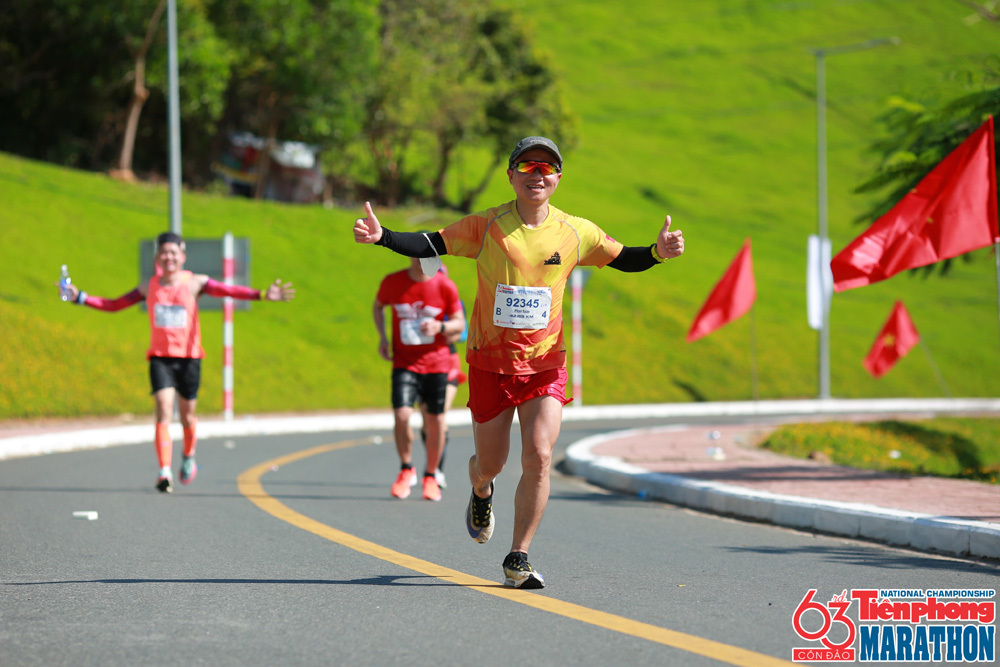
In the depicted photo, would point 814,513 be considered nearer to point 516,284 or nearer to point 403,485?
point 403,485

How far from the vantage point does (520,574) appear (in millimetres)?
5902

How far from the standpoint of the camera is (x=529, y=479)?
6.02 metres

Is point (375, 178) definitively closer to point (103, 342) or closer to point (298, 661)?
point (103, 342)

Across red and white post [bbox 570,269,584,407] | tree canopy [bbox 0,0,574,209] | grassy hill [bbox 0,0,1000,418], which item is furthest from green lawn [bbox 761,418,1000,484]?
tree canopy [bbox 0,0,574,209]

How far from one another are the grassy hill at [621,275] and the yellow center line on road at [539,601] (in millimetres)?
7923

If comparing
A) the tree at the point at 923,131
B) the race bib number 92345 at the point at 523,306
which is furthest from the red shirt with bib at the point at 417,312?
the tree at the point at 923,131

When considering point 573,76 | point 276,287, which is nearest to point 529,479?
point 276,287

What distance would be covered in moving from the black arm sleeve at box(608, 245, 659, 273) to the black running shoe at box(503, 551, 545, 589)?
1539mm

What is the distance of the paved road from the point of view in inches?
186

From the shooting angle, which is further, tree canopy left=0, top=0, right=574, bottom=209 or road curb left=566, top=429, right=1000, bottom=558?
tree canopy left=0, top=0, right=574, bottom=209

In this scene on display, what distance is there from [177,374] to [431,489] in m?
2.42

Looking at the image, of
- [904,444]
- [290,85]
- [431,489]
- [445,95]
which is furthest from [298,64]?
[431,489]

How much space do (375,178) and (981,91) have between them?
131ft

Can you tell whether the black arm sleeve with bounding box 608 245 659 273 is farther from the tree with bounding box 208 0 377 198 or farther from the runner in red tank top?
the tree with bounding box 208 0 377 198
